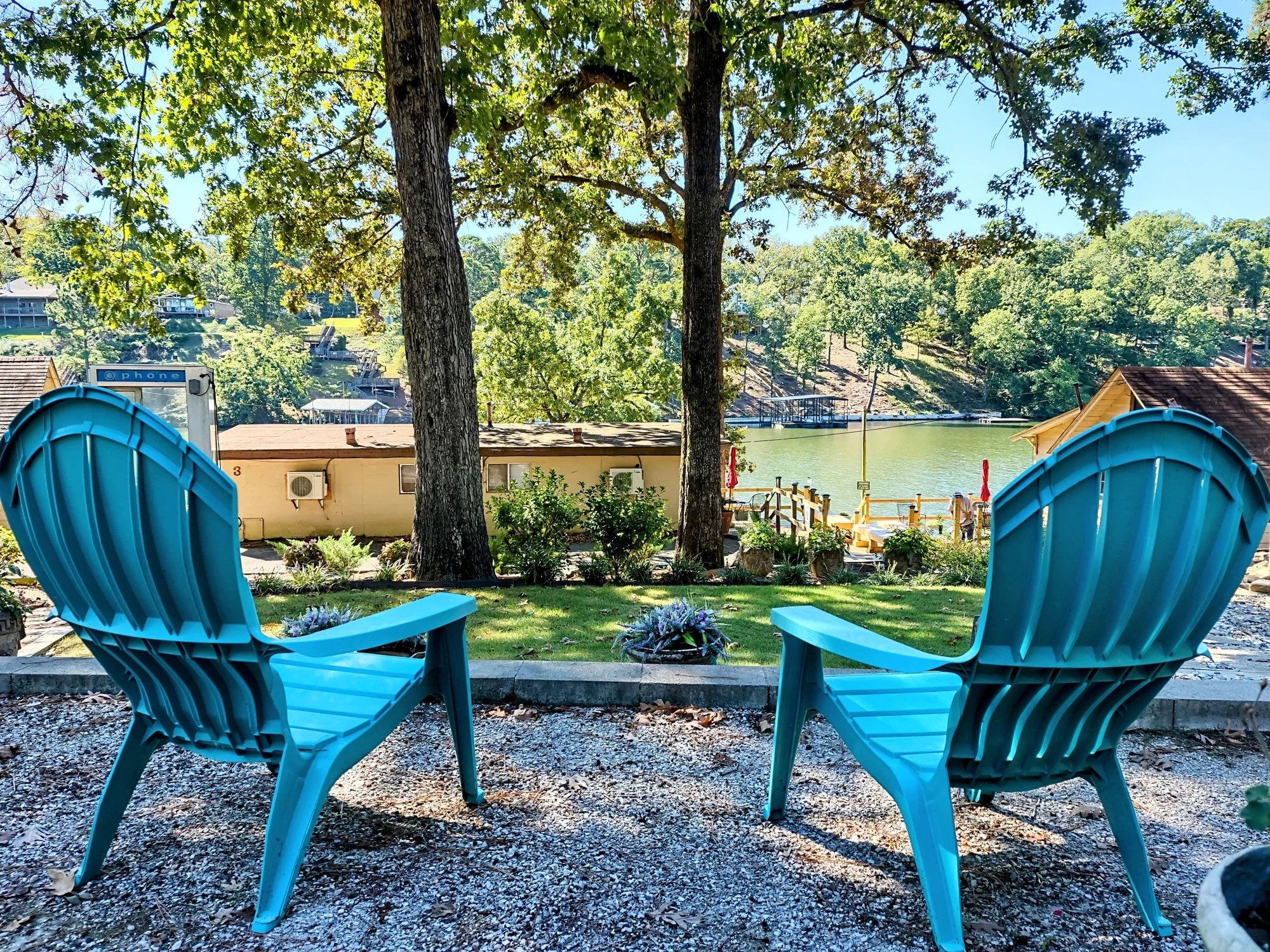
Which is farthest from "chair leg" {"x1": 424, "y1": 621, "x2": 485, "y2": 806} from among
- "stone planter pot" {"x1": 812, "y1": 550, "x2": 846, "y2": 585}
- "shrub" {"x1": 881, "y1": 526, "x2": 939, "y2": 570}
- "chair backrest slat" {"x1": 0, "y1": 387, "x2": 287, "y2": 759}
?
"shrub" {"x1": 881, "y1": 526, "x2": 939, "y2": 570}

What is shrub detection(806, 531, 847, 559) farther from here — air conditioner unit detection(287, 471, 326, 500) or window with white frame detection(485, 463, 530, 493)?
air conditioner unit detection(287, 471, 326, 500)

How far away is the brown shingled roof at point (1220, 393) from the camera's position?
1363 cm

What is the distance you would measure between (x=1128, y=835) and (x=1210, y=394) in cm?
1582

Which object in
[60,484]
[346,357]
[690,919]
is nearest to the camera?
[60,484]

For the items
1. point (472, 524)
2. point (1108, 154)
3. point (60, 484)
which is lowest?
point (472, 524)

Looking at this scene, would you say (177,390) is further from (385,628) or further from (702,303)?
(385,628)

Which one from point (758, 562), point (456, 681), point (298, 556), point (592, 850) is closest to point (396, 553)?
point (298, 556)

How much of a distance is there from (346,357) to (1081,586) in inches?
3408

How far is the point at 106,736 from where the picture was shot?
3.03 m

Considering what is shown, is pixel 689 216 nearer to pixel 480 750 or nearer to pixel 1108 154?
pixel 1108 154

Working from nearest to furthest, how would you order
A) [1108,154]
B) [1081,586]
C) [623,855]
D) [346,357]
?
[1081,586] → [623,855] → [1108,154] → [346,357]

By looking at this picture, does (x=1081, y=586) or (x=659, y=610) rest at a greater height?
(x=1081, y=586)

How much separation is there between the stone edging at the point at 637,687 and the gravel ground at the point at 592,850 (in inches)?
5.7

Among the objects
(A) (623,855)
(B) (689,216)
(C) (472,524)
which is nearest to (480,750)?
(A) (623,855)
